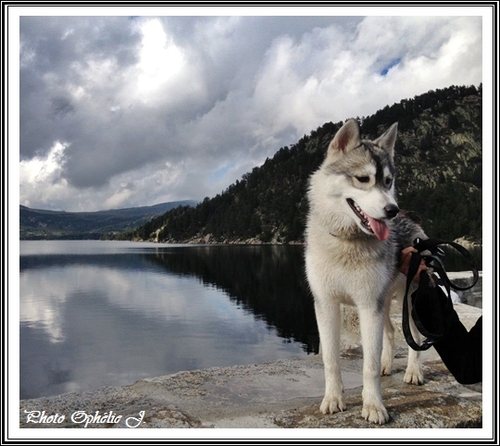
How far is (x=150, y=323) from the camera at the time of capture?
37531 mm

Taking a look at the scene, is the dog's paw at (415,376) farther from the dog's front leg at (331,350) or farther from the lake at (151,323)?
the lake at (151,323)

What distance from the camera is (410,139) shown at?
12388 cm

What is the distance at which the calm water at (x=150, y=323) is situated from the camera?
22.2 metres

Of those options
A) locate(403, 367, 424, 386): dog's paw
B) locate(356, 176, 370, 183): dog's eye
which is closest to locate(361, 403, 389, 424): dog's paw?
locate(403, 367, 424, 386): dog's paw

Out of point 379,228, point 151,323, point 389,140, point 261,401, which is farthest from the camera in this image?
point 151,323

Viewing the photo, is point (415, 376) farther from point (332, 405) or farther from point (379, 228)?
point (379, 228)

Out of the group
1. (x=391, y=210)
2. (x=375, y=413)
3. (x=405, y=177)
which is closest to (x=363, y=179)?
(x=391, y=210)

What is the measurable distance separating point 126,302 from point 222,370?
43.9 m

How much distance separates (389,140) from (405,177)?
111m

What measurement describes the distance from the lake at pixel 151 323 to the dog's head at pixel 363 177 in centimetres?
206

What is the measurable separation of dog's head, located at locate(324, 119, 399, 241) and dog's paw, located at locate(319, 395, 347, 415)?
5.90 feet

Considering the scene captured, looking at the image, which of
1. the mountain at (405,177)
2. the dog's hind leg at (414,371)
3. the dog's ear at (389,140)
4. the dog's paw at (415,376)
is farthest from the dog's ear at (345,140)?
the mountain at (405,177)

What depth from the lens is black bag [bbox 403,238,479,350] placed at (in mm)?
4344

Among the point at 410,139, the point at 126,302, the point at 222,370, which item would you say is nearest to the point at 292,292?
the point at 126,302
